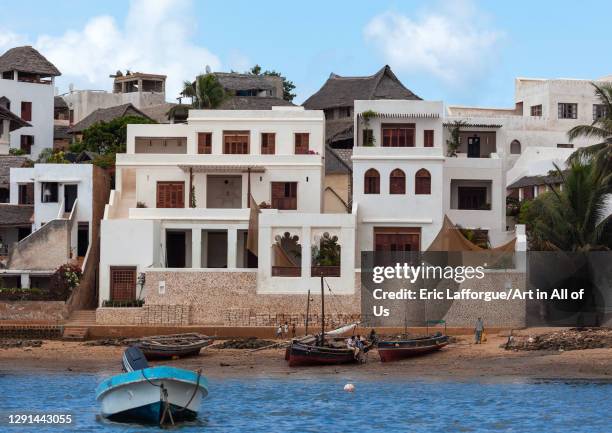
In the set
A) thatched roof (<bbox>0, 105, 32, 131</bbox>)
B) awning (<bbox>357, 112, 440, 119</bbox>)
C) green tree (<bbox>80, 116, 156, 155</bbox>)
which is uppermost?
thatched roof (<bbox>0, 105, 32, 131</bbox>)

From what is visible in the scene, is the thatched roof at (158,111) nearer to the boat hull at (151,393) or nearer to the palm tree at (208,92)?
the palm tree at (208,92)

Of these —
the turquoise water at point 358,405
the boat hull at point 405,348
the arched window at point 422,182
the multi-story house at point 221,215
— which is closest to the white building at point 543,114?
the arched window at point 422,182

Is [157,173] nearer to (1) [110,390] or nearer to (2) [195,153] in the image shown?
(2) [195,153]

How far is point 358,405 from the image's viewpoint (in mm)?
54031

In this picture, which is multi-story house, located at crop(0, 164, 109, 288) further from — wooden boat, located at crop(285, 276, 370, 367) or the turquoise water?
wooden boat, located at crop(285, 276, 370, 367)

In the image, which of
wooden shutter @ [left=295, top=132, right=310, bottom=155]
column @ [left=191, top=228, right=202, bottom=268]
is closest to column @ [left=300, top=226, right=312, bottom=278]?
column @ [left=191, top=228, right=202, bottom=268]

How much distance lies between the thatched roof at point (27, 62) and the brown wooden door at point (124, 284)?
122ft

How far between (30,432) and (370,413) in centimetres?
1251

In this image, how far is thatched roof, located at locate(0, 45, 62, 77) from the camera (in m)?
107

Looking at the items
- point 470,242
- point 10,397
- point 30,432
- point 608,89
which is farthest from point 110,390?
point 608,89

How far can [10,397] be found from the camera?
55969mm

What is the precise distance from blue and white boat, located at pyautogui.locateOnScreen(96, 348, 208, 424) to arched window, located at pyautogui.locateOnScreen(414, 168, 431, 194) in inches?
1226

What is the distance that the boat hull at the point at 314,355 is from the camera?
2496 inches

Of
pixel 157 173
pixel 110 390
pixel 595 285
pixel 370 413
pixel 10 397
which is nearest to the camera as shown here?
pixel 110 390
